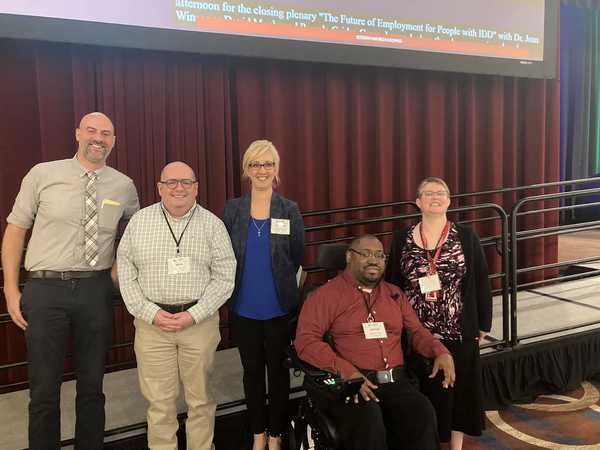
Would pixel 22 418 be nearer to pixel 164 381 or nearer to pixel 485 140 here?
pixel 164 381

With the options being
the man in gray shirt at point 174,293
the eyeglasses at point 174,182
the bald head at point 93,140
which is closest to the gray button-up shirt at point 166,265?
the man in gray shirt at point 174,293

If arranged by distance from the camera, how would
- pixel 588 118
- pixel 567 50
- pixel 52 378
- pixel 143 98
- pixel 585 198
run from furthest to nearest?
1. pixel 585 198
2. pixel 588 118
3. pixel 567 50
4. pixel 143 98
5. pixel 52 378

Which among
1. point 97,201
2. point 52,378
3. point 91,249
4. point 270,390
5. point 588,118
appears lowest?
point 270,390

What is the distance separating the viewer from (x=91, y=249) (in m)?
2.10

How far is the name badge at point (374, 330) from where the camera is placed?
2.17 meters

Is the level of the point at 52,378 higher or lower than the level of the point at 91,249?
lower

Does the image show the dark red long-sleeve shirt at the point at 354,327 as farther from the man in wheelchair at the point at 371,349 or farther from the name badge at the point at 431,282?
the name badge at the point at 431,282

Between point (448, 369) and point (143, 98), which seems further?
point (143, 98)

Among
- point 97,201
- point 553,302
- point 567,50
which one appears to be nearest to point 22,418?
point 97,201

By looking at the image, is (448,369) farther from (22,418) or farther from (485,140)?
(485,140)

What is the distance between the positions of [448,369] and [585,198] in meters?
6.27

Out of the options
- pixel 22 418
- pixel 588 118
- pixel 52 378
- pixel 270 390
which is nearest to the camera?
pixel 52 378

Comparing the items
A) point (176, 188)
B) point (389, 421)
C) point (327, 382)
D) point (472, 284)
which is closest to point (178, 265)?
point (176, 188)

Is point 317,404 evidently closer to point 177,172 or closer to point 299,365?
point 299,365
